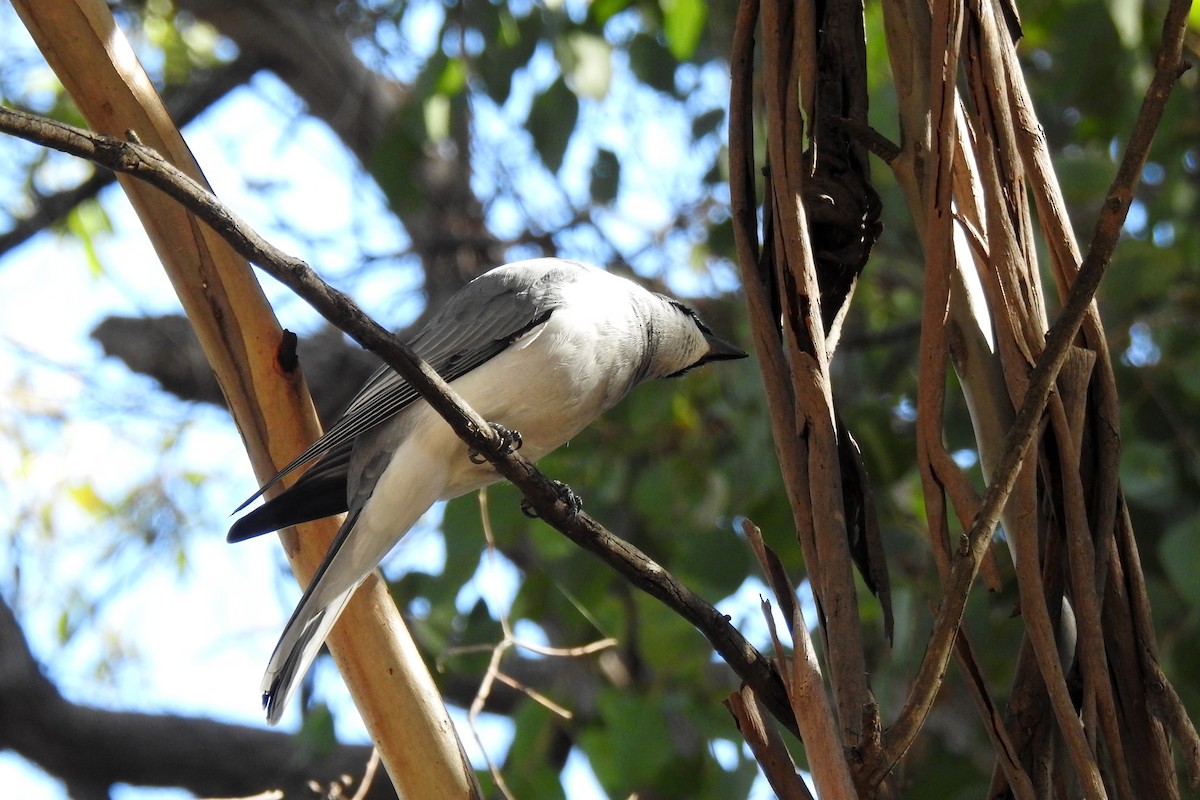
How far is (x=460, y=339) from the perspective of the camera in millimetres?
2760

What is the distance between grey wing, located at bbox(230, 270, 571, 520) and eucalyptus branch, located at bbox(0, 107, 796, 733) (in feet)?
2.82

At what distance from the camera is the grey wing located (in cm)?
257

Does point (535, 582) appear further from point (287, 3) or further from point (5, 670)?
point (287, 3)

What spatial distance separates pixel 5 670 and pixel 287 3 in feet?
12.0

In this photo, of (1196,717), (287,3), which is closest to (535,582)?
(1196,717)

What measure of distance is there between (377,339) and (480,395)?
1.18m

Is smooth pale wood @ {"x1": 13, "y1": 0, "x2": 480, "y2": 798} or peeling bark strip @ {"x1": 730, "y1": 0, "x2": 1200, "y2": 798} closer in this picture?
peeling bark strip @ {"x1": 730, "y1": 0, "x2": 1200, "y2": 798}

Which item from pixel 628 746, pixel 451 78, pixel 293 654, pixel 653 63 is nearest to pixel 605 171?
pixel 653 63

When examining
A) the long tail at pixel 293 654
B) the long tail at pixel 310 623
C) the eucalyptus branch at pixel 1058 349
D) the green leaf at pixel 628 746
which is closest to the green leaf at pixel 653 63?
the green leaf at pixel 628 746

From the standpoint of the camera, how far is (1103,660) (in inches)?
53.2

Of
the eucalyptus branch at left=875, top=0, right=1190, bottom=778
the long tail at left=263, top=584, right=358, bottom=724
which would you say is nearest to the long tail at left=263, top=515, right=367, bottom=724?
the long tail at left=263, top=584, right=358, bottom=724

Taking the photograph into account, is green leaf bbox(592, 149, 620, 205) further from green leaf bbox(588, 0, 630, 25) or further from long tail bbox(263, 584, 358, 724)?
long tail bbox(263, 584, 358, 724)

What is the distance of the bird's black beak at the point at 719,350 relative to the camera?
3.42 metres

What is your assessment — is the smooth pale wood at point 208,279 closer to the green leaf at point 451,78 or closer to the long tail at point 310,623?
the long tail at point 310,623
